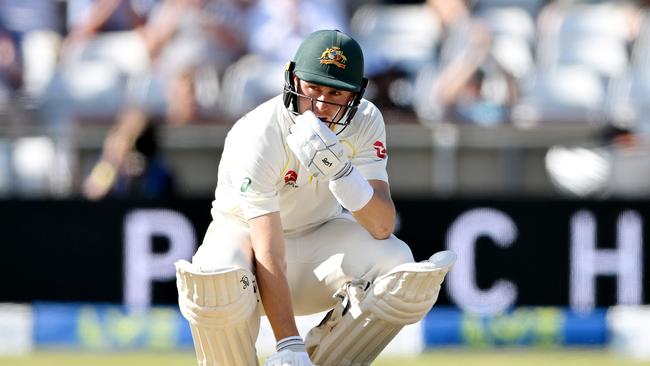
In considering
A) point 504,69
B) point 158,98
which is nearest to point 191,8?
point 158,98

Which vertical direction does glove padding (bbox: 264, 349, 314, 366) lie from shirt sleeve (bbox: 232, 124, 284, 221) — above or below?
below

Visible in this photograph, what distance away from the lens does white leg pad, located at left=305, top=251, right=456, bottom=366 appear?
129 inches

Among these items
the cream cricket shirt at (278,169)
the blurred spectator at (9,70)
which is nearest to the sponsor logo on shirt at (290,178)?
the cream cricket shirt at (278,169)

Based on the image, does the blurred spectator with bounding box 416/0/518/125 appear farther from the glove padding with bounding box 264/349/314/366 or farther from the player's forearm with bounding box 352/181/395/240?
the glove padding with bounding box 264/349/314/366

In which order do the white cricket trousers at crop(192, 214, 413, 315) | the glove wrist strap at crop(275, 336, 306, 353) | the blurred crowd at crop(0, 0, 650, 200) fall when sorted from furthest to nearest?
the blurred crowd at crop(0, 0, 650, 200) → the white cricket trousers at crop(192, 214, 413, 315) → the glove wrist strap at crop(275, 336, 306, 353)

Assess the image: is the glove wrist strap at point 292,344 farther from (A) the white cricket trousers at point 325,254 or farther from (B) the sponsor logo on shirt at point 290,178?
(B) the sponsor logo on shirt at point 290,178

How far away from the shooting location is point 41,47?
7.48m

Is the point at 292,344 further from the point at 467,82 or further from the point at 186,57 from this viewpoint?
the point at 186,57

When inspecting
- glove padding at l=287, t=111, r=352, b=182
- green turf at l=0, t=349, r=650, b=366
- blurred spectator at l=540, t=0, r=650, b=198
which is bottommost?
green turf at l=0, t=349, r=650, b=366

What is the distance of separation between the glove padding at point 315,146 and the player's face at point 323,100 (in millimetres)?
91

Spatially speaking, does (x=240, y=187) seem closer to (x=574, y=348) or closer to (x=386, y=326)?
(x=386, y=326)

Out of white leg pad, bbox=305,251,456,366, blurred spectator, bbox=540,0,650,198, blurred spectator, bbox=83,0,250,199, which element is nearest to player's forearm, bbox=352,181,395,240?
white leg pad, bbox=305,251,456,366

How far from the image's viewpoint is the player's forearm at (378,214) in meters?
3.30

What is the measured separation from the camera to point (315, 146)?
306 centimetres
